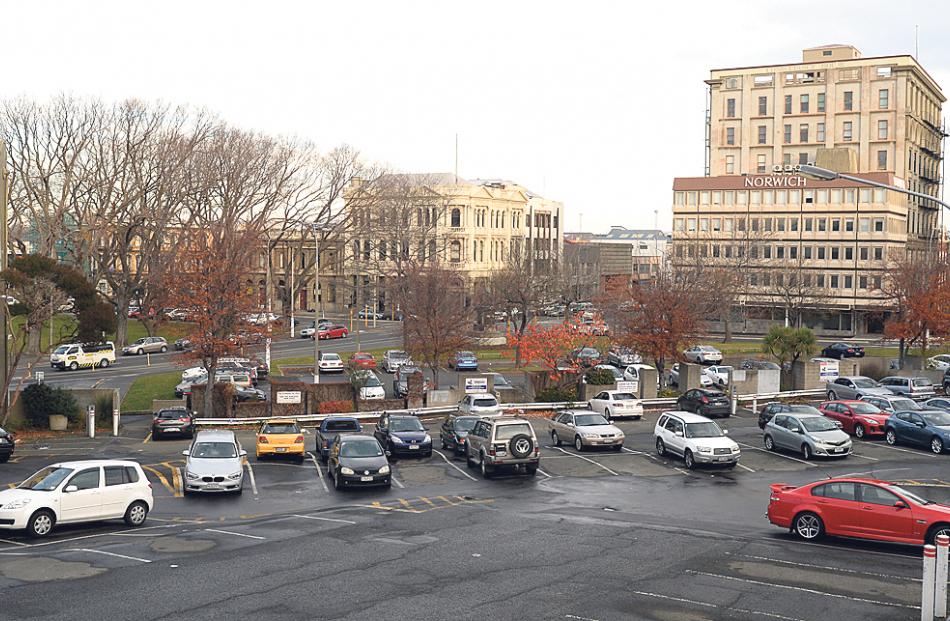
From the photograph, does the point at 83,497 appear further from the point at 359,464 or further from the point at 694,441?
the point at 694,441

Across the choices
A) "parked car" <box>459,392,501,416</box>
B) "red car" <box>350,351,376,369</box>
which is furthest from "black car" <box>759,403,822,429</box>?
"red car" <box>350,351,376,369</box>

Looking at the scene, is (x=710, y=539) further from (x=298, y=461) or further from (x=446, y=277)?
(x=446, y=277)

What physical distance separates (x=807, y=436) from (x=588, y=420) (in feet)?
23.8

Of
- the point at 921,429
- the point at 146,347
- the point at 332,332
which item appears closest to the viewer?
the point at 921,429

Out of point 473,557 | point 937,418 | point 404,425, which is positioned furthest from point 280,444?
point 937,418

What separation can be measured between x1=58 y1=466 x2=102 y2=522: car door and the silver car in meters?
4.64

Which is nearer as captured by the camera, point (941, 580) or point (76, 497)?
A: point (941, 580)

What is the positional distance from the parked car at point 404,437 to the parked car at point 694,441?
25.4ft

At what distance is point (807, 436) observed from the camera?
107 ft

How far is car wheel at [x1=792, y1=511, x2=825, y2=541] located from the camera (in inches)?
817

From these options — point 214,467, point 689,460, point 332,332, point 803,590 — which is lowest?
point 689,460

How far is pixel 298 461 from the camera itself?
3347 centimetres

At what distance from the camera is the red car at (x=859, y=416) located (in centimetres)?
3656

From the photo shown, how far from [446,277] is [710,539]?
44.7 meters
